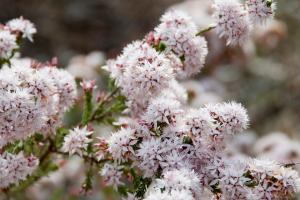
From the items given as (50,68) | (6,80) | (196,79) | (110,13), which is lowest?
(6,80)

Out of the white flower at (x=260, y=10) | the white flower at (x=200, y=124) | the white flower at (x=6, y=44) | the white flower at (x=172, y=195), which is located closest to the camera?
the white flower at (x=172, y=195)

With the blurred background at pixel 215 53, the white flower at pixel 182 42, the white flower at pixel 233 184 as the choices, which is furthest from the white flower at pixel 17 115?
the blurred background at pixel 215 53

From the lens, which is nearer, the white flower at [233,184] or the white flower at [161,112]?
the white flower at [233,184]

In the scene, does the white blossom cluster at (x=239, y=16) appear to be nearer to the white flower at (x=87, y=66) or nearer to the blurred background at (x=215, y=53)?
the blurred background at (x=215, y=53)

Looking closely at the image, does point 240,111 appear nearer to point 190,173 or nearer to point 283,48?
point 190,173

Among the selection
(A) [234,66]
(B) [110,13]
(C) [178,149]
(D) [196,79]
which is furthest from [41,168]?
(B) [110,13]

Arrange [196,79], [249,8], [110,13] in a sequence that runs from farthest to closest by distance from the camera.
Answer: [110,13] < [196,79] < [249,8]

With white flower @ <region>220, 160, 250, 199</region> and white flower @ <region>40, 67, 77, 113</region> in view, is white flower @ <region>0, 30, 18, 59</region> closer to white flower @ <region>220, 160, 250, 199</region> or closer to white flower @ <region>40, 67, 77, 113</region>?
white flower @ <region>40, 67, 77, 113</region>
